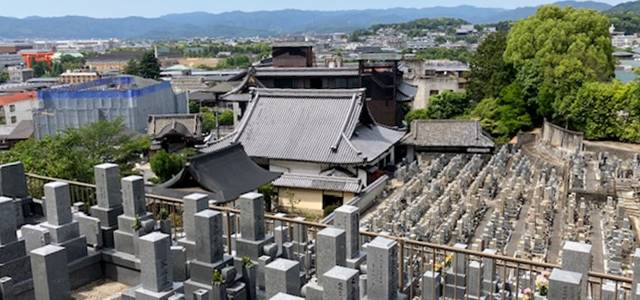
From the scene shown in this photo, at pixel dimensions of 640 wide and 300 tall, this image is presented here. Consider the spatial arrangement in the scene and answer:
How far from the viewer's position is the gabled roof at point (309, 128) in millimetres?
22688

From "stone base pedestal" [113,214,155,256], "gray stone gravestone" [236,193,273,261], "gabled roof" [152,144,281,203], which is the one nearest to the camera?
"gray stone gravestone" [236,193,273,261]

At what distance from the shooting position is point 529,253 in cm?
1562

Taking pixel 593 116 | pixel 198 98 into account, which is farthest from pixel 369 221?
pixel 198 98

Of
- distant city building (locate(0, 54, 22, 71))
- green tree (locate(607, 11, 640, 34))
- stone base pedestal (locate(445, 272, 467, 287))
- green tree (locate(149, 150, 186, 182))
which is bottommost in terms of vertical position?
green tree (locate(149, 150, 186, 182))

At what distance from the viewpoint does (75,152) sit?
2155 centimetres

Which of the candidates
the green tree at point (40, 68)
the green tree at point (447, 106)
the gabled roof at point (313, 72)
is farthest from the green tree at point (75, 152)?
the green tree at point (40, 68)

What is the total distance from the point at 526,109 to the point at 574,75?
15.4 ft

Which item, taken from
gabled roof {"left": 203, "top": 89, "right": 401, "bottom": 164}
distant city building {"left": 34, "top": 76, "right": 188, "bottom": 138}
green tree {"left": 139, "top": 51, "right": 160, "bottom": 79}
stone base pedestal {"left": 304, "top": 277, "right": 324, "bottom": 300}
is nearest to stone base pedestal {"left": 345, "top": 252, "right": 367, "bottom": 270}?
→ stone base pedestal {"left": 304, "top": 277, "right": 324, "bottom": 300}

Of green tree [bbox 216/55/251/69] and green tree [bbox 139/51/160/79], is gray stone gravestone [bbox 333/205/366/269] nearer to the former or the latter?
green tree [bbox 139/51/160/79]

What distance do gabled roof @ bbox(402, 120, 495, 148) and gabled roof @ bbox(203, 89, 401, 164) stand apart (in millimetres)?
1929

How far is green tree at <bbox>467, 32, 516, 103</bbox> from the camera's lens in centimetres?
3534

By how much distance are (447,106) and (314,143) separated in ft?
57.8

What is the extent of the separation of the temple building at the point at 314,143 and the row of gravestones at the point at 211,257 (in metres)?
13.5

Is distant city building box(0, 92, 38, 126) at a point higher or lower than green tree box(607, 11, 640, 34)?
lower
